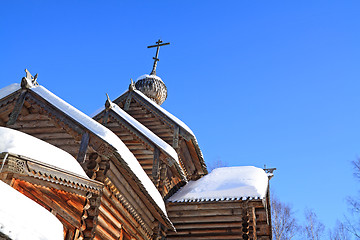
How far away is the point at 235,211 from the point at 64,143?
20.4 ft

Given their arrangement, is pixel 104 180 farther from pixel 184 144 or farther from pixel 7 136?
pixel 184 144

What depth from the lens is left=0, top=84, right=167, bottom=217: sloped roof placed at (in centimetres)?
880

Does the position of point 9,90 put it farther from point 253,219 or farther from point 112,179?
point 253,219

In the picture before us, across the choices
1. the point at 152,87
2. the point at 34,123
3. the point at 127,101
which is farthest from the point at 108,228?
the point at 152,87

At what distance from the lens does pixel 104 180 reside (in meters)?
8.81

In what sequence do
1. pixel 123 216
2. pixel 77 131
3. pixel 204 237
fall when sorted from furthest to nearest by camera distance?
pixel 204 237 → pixel 123 216 → pixel 77 131

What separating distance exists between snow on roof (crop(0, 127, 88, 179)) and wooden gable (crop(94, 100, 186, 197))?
5.06 m

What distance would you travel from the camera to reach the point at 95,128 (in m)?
9.05

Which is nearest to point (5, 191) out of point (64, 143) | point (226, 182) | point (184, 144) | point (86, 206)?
point (86, 206)

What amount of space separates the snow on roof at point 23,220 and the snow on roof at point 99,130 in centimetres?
409

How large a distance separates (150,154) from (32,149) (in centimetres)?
782

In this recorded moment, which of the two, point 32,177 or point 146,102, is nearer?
point 32,177

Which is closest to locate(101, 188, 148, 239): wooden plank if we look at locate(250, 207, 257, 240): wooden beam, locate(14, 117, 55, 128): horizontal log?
locate(14, 117, 55, 128): horizontal log

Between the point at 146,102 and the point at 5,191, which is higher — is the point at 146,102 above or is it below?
above
